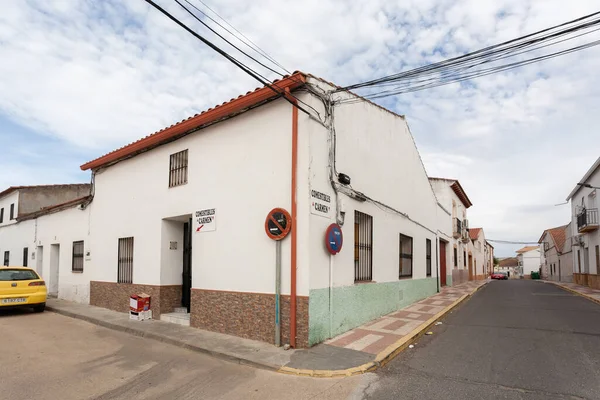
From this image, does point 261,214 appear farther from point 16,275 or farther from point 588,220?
point 588,220

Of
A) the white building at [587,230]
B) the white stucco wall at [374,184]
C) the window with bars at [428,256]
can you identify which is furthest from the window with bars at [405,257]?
the white building at [587,230]

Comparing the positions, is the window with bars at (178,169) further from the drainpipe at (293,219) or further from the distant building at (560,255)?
the distant building at (560,255)

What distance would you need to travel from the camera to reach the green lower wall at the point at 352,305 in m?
6.60

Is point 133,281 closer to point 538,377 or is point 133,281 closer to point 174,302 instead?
point 174,302

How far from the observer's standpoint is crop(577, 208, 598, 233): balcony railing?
→ 72.3 ft

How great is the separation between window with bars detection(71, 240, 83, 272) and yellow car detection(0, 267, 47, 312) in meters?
1.57

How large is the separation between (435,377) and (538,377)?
136cm

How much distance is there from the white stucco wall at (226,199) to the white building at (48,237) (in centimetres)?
334

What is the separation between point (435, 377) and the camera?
5.17 meters

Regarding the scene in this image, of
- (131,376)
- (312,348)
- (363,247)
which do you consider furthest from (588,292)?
(131,376)

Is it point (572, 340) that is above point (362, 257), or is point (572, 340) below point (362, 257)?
below

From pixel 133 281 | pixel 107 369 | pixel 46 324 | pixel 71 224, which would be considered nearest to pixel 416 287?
pixel 133 281

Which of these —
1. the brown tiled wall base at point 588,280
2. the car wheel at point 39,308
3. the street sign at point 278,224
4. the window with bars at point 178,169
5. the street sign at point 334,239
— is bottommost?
the brown tiled wall base at point 588,280

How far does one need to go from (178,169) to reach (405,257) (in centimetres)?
716
